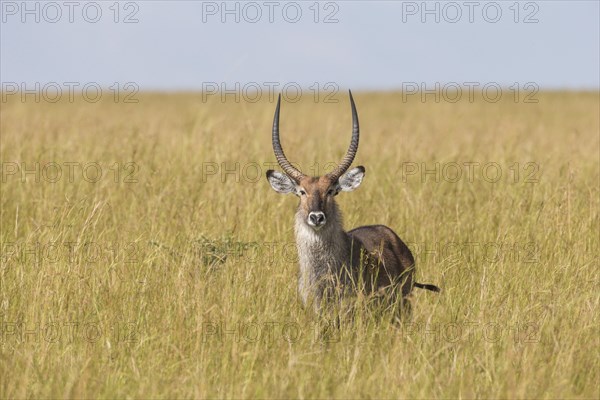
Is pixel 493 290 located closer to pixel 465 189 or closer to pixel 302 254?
pixel 302 254

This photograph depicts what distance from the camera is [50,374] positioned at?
5133 mm

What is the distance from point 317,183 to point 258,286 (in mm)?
907

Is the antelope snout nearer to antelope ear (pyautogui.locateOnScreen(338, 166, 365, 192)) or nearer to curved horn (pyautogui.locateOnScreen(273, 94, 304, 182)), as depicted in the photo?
curved horn (pyautogui.locateOnScreen(273, 94, 304, 182))

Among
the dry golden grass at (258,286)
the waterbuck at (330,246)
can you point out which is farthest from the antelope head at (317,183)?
the dry golden grass at (258,286)

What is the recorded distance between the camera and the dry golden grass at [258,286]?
16.6 ft

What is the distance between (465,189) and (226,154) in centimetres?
299

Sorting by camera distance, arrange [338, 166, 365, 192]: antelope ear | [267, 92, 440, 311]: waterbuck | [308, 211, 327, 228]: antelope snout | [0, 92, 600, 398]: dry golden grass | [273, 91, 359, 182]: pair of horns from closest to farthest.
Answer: [0, 92, 600, 398]: dry golden grass → [308, 211, 327, 228]: antelope snout → [267, 92, 440, 311]: waterbuck → [273, 91, 359, 182]: pair of horns → [338, 166, 365, 192]: antelope ear

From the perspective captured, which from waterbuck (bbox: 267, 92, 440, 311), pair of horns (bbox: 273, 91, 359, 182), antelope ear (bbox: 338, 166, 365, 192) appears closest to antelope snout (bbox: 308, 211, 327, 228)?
waterbuck (bbox: 267, 92, 440, 311)

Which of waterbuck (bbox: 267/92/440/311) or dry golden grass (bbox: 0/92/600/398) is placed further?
waterbuck (bbox: 267/92/440/311)

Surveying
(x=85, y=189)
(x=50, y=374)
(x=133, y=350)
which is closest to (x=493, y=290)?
(x=133, y=350)

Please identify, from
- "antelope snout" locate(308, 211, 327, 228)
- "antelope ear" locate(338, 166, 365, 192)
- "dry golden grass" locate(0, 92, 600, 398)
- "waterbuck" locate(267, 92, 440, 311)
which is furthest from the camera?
"antelope ear" locate(338, 166, 365, 192)

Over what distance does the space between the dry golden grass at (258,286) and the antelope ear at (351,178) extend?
0.78 metres

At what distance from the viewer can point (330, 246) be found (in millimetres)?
6738

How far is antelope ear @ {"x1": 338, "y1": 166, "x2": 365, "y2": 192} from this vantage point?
23.0 feet
